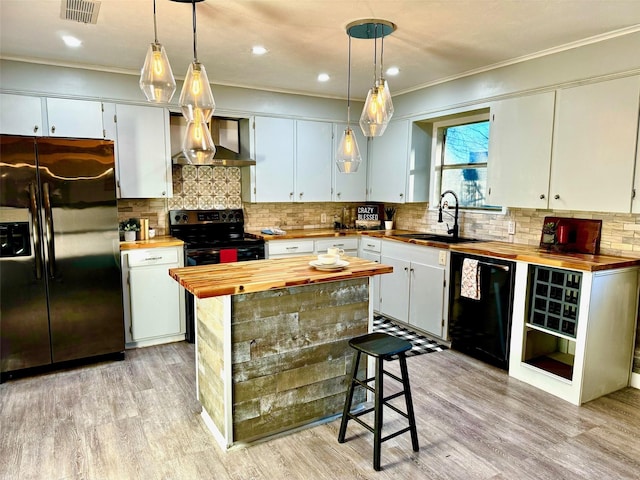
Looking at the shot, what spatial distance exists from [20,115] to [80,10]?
150 centimetres

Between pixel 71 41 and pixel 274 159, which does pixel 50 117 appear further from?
pixel 274 159

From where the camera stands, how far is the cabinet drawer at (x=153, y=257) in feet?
12.3

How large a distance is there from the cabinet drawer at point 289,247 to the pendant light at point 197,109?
7.41ft

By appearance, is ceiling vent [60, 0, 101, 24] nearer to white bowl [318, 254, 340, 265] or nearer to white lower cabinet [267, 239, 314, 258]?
white bowl [318, 254, 340, 265]

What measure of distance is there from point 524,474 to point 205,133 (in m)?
2.34

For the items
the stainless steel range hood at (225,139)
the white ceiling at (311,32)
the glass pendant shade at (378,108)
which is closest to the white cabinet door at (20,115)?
the white ceiling at (311,32)

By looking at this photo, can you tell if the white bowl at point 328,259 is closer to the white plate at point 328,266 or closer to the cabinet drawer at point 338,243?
the white plate at point 328,266

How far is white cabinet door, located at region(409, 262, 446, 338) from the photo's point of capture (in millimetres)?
3902

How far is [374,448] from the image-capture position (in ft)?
7.24

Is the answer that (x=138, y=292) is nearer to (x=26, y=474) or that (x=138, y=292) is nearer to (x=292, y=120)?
(x=26, y=474)

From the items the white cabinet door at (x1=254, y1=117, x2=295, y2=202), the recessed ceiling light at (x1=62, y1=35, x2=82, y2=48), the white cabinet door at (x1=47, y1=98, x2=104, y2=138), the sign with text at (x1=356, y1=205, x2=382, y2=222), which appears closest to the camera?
the recessed ceiling light at (x1=62, y1=35, x2=82, y2=48)

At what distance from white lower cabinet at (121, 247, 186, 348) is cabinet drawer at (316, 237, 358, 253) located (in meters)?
1.48

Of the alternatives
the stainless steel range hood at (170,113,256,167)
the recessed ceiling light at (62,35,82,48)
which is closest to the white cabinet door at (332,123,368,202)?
the stainless steel range hood at (170,113,256,167)

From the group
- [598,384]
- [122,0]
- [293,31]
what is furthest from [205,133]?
[598,384]
